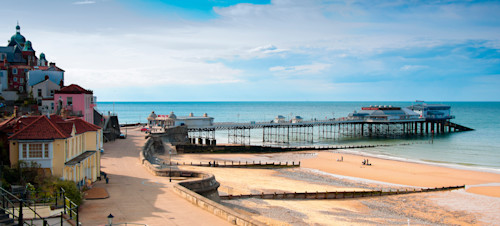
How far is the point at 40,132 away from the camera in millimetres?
20172

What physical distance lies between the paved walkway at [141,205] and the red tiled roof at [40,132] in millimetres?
3842

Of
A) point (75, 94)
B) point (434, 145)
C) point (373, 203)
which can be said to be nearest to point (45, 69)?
point (75, 94)

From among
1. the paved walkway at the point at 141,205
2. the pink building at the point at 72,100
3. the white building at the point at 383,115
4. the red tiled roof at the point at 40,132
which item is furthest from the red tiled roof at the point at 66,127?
the white building at the point at 383,115

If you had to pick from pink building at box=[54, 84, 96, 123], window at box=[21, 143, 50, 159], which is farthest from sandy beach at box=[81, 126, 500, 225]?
pink building at box=[54, 84, 96, 123]

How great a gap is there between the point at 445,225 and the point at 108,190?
21343 mm

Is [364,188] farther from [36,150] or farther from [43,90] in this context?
[43,90]

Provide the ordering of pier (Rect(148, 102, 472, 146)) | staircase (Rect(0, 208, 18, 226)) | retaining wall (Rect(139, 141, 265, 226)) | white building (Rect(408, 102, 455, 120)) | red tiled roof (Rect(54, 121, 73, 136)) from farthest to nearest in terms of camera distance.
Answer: white building (Rect(408, 102, 455, 120)) < pier (Rect(148, 102, 472, 146)) < red tiled roof (Rect(54, 121, 73, 136)) < retaining wall (Rect(139, 141, 265, 226)) < staircase (Rect(0, 208, 18, 226))

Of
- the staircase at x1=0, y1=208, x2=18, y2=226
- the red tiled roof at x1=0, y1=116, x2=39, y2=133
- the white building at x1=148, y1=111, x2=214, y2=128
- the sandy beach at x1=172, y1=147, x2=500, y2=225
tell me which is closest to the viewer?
the staircase at x1=0, y1=208, x2=18, y2=226

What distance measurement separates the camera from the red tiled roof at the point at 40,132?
19.7 metres

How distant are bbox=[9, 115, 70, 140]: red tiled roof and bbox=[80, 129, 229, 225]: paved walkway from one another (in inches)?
151

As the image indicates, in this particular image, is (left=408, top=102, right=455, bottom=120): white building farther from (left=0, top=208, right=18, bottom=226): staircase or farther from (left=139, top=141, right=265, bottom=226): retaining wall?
(left=0, top=208, right=18, bottom=226): staircase

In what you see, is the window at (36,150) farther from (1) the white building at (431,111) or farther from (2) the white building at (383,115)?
(1) the white building at (431,111)

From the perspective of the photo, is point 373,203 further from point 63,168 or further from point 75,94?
point 75,94

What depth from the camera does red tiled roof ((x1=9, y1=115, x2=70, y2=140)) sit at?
64.5 ft
